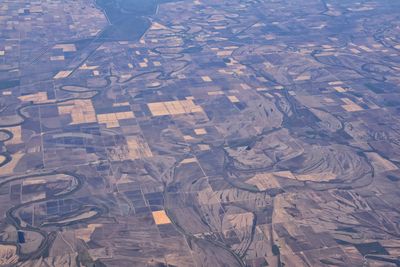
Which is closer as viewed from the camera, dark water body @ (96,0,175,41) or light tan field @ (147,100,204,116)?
light tan field @ (147,100,204,116)

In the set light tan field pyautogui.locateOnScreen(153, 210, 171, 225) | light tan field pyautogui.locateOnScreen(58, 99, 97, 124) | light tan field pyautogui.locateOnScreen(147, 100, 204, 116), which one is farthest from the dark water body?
light tan field pyautogui.locateOnScreen(153, 210, 171, 225)

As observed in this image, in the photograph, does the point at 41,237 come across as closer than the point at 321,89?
Yes

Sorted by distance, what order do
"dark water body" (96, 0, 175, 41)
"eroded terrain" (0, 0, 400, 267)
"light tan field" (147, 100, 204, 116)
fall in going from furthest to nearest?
1. "dark water body" (96, 0, 175, 41)
2. "light tan field" (147, 100, 204, 116)
3. "eroded terrain" (0, 0, 400, 267)

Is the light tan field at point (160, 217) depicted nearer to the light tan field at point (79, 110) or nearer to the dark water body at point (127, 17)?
the light tan field at point (79, 110)

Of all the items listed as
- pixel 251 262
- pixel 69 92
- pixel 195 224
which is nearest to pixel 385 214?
pixel 251 262

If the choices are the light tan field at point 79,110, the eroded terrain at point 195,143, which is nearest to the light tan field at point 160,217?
the eroded terrain at point 195,143

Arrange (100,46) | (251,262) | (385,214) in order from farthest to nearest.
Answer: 1. (100,46)
2. (385,214)
3. (251,262)

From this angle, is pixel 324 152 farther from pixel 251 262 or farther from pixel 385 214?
pixel 251 262

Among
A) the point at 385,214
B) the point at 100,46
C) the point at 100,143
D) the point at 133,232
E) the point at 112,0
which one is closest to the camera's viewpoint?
the point at 133,232

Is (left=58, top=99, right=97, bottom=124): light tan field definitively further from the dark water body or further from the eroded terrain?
the dark water body
